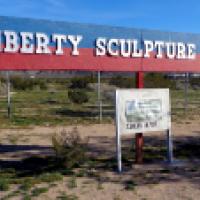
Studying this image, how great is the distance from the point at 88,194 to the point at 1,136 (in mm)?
8590

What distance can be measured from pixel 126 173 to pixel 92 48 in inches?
120

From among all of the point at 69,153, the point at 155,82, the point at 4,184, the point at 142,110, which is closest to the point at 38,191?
the point at 4,184

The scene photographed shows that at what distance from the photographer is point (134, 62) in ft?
41.6

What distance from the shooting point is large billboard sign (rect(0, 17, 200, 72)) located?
11289 millimetres

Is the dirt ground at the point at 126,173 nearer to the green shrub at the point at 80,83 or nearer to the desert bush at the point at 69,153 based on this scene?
the desert bush at the point at 69,153

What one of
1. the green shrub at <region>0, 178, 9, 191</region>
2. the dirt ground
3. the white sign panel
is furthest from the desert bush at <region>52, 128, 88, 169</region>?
the green shrub at <region>0, 178, 9, 191</region>

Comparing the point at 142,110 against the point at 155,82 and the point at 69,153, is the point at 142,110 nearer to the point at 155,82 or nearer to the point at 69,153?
the point at 69,153

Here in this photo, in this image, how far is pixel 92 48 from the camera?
1216cm

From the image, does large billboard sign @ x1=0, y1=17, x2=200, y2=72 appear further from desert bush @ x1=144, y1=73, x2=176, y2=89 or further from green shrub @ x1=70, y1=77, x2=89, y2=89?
green shrub @ x1=70, y1=77, x2=89, y2=89

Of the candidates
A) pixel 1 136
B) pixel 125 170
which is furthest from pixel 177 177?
pixel 1 136

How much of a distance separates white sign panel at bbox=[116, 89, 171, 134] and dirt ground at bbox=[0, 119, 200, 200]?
87 centimetres

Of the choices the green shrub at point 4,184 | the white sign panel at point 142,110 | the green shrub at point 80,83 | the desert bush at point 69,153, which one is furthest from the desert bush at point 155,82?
the green shrub at point 4,184

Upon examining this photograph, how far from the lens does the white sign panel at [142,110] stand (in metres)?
11.2

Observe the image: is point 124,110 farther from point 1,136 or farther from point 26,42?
point 1,136
